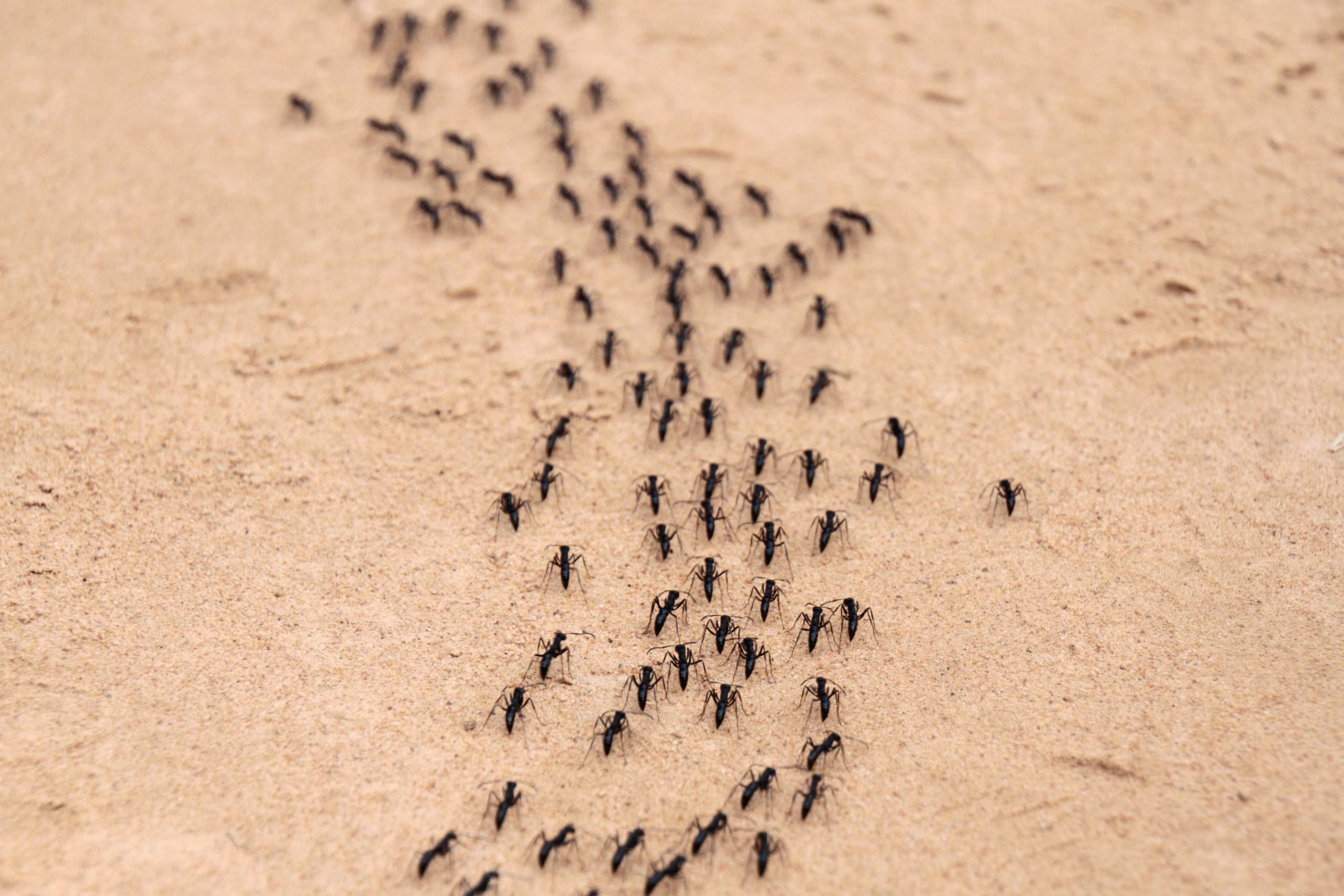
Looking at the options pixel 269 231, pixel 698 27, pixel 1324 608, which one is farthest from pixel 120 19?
pixel 1324 608

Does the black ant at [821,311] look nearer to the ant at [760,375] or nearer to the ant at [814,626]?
the ant at [760,375]

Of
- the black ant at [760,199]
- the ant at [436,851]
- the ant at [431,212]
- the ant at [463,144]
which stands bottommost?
the ant at [436,851]

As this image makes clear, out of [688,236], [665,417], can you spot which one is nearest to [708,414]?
[665,417]

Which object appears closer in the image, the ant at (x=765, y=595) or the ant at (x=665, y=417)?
the ant at (x=765, y=595)

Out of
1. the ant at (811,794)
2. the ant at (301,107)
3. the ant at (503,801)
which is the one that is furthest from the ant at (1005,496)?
the ant at (301,107)

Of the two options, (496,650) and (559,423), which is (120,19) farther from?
(496,650)
